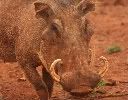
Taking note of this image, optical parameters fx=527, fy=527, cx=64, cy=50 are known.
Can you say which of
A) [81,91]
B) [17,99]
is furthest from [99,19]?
[81,91]

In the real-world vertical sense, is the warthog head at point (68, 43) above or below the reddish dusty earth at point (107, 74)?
above

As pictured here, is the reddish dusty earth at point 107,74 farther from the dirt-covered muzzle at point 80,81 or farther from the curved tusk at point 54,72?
the dirt-covered muzzle at point 80,81

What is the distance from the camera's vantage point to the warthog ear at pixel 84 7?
207 inches

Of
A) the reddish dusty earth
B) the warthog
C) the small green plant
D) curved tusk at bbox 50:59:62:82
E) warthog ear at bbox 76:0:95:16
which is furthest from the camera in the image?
the small green plant

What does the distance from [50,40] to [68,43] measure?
29 centimetres

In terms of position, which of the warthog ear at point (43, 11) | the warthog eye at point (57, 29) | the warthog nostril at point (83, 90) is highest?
the warthog ear at point (43, 11)

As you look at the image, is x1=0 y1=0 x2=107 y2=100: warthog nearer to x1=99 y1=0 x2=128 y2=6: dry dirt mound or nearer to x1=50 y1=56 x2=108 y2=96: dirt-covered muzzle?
x1=50 y1=56 x2=108 y2=96: dirt-covered muzzle

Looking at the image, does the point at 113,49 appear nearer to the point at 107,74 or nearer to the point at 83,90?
the point at 107,74

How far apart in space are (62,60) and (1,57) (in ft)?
5.35

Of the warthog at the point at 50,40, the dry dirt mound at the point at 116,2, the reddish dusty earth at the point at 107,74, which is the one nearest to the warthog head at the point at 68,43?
the warthog at the point at 50,40

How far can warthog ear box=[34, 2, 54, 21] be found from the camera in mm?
5313

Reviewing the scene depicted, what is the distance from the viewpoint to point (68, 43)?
4.98 m

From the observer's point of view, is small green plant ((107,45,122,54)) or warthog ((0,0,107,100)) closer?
warthog ((0,0,107,100))

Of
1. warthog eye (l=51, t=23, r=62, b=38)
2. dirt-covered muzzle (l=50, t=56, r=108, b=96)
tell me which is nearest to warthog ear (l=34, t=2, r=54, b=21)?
warthog eye (l=51, t=23, r=62, b=38)
